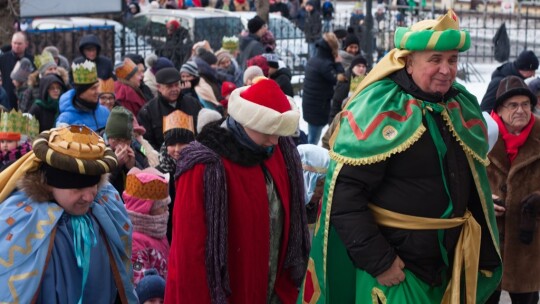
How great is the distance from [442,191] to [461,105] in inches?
18.4

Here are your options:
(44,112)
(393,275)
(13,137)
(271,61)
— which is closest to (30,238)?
(393,275)

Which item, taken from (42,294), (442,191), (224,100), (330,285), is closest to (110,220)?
(42,294)

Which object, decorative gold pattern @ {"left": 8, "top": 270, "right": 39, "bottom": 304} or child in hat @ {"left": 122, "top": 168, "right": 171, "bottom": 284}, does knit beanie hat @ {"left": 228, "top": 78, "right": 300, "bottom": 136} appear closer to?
child in hat @ {"left": 122, "top": 168, "right": 171, "bottom": 284}

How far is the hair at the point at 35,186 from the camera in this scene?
4.61 m

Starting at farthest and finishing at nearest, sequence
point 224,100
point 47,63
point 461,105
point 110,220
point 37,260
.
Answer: point 47,63 < point 224,100 < point 461,105 < point 110,220 < point 37,260

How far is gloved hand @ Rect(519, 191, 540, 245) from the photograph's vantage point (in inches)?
268

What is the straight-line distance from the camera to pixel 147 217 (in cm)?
602

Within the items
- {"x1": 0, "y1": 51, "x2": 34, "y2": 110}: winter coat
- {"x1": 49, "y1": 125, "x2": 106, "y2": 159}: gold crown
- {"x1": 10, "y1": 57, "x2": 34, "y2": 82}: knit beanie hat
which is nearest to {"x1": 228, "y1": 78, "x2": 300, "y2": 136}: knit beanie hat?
{"x1": 49, "y1": 125, "x2": 106, "y2": 159}: gold crown

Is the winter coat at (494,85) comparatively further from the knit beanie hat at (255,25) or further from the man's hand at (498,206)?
the knit beanie hat at (255,25)

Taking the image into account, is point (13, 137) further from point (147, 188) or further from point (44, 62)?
point (44, 62)

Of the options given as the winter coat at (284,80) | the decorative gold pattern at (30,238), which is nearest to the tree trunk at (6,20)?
the winter coat at (284,80)

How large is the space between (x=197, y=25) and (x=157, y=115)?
513 inches

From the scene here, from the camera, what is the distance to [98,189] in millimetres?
4832

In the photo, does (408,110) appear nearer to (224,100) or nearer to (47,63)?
(224,100)
